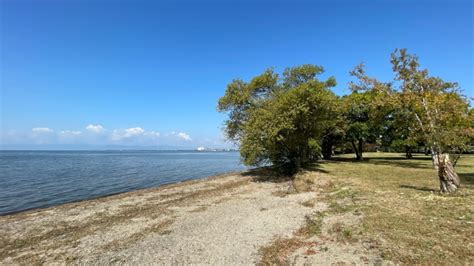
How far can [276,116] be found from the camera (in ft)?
61.4

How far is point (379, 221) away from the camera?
778cm

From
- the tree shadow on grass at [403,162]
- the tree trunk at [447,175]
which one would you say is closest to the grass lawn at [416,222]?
the tree trunk at [447,175]

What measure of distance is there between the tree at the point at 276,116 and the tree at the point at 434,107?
5.11 metres

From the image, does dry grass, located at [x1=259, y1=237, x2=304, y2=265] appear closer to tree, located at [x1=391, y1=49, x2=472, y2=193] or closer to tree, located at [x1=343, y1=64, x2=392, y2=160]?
tree, located at [x1=391, y1=49, x2=472, y2=193]

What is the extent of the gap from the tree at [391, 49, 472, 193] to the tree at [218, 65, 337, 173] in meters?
5.11

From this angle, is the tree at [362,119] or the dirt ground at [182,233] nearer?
the dirt ground at [182,233]

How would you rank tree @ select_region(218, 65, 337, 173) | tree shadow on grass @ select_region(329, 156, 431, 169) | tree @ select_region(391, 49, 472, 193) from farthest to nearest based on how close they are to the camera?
tree shadow on grass @ select_region(329, 156, 431, 169) → tree @ select_region(218, 65, 337, 173) → tree @ select_region(391, 49, 472, 193)

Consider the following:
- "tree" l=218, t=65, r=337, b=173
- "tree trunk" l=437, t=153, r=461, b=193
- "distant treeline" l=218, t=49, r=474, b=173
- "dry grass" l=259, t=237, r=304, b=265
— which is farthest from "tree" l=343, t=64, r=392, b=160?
"dry grass" l=259, t=237, r=304, b=265

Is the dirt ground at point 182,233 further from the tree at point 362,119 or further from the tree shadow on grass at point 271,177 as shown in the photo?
the tree at point 362,119

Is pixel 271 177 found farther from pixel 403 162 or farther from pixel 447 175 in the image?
pixel 403 162

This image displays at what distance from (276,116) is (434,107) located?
9937 mm

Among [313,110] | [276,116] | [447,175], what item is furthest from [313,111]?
[447,175]

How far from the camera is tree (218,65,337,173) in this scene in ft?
61.0

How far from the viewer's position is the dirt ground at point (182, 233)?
671 cm
